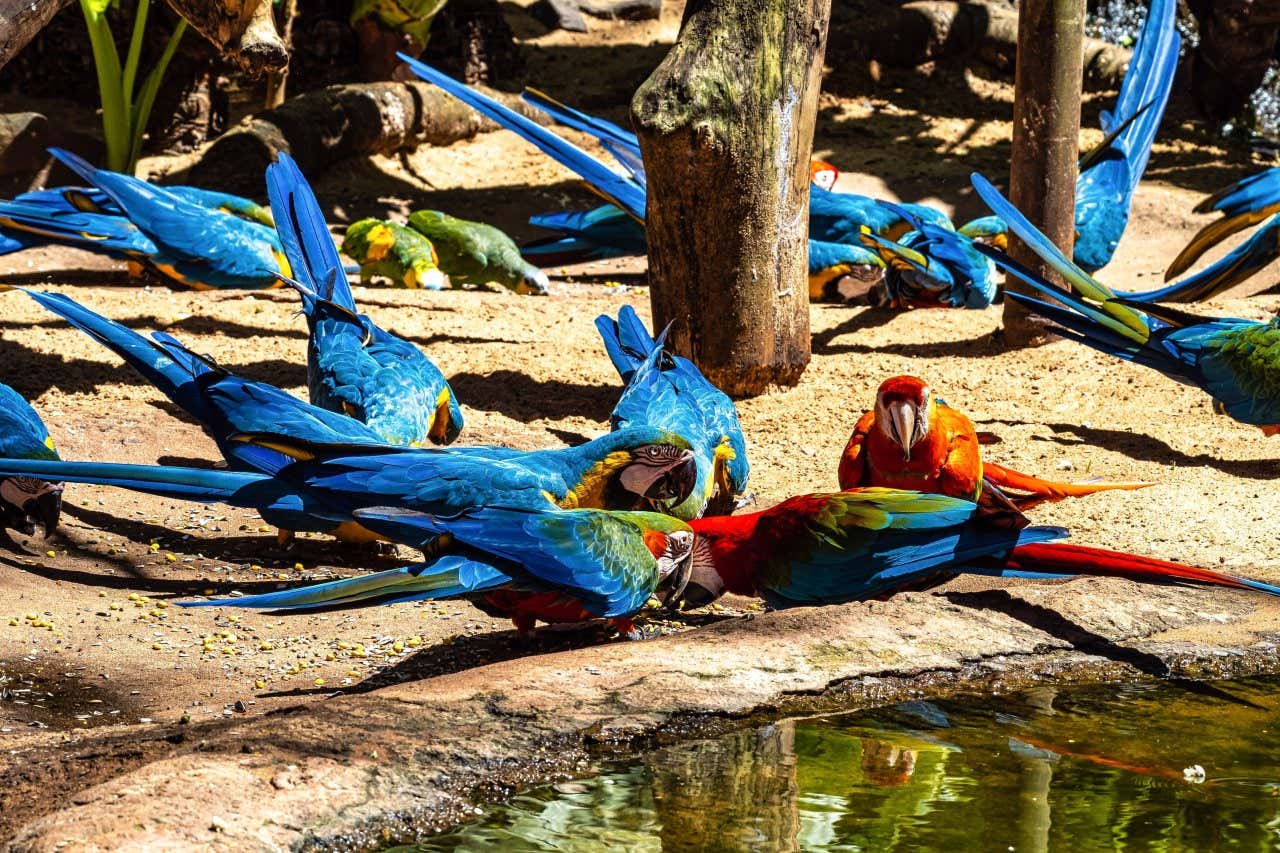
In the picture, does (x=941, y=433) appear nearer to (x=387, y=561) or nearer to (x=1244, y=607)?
(x=1244, y=607)

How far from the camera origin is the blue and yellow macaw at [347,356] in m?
3.96

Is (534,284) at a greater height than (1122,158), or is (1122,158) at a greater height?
(1122,158)

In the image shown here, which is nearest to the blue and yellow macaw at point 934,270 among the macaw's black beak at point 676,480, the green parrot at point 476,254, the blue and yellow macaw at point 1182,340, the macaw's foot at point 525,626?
the blue and yellow macaw at point 1182,340

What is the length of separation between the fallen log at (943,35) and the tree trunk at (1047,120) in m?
5.01

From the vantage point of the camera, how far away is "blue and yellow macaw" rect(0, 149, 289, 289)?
233 inches

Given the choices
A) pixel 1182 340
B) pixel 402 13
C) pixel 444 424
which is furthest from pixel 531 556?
pixel 402 13

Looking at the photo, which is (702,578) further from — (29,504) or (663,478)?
(29,504)

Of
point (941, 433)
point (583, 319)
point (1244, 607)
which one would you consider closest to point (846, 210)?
point (583, 319)

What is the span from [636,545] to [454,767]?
0.77 meters

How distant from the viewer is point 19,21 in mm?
3363

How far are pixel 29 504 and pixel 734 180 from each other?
2.60m

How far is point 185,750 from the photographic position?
2246 mm

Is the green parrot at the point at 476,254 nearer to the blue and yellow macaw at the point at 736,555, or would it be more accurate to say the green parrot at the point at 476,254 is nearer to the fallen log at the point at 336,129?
the fallen log at the point at 336,129

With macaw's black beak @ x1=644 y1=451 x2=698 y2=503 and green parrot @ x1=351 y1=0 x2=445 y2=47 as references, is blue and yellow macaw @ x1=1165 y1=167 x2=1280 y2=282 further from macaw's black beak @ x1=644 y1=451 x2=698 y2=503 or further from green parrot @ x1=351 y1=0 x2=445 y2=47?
green parrot @ x1=351 y1=0 x2=445 y2=47
